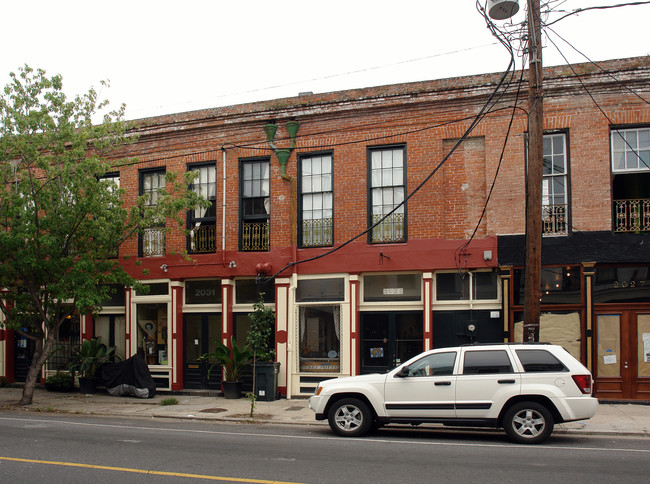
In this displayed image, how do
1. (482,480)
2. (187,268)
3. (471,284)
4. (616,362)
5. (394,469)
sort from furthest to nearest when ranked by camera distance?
(187,268)
(471,284)
(616,362)
(394,469)
(482,480)

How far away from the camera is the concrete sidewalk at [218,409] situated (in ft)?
40.2

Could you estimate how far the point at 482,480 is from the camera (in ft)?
25.9

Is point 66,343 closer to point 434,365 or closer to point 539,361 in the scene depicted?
point 434,365

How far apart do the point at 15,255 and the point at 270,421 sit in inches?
296

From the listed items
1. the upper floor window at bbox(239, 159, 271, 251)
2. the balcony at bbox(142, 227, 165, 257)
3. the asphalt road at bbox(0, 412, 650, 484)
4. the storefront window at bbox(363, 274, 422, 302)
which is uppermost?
the upper floor window at bbox(239, 159, 271, 251)

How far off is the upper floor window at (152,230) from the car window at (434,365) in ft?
34.1

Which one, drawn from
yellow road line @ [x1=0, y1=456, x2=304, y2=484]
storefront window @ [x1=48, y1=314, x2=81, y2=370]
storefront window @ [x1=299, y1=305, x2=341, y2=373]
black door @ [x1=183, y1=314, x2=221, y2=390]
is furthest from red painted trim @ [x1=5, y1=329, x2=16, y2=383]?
yellow road line @ [x1=0, y1=456, x2=304, y2=484]

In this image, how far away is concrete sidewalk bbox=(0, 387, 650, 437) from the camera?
1227cm

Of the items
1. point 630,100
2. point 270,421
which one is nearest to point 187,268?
point 270,421

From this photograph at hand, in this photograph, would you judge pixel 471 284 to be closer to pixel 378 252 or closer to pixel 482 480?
pixel 378 252

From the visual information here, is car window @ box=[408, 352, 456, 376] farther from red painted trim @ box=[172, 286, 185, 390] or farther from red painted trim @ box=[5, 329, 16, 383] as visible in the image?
red painted trim @ box=[5, 329, 16, 383]

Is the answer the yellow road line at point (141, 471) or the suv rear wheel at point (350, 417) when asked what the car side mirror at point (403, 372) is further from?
the yellow road line at point (141, 471)

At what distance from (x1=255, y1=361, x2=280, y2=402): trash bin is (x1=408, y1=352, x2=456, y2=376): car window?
6.34 meters

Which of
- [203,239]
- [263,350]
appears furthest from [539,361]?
[203,239]
